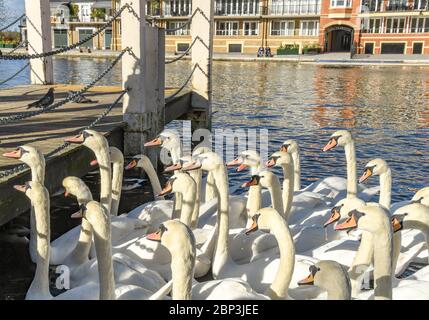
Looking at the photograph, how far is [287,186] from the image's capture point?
725cm

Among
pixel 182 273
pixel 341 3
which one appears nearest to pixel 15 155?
pixel 182 273

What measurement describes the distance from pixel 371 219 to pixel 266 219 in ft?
3.33

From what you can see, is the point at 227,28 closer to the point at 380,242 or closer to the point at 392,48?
the point at 392,48

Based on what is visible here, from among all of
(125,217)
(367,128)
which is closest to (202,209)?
(125,217)

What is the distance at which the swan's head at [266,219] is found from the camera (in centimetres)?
495

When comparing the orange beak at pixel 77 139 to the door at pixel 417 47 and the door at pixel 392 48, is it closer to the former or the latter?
the door at pixel 392 48

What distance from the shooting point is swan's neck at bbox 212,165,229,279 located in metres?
5.85

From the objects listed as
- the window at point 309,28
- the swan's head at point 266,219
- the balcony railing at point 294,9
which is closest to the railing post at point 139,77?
the swan's head at point 266,219

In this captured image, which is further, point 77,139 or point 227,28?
point 227,28

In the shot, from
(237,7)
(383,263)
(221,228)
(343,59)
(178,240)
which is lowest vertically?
(343,59)

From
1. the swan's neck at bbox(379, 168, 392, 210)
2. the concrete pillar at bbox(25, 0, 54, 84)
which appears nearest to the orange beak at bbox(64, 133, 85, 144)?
the swan's neck at bbox(379, 168, 392, 210)

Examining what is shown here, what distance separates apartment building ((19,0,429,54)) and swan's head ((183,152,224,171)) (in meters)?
53.9

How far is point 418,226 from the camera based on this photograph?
5.46 metres
